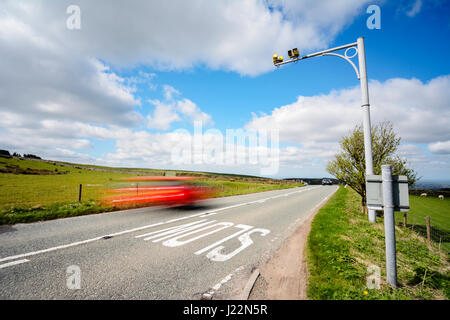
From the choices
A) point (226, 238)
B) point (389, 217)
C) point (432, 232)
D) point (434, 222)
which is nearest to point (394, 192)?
point (389, 217)

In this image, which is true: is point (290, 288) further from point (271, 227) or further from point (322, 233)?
point (271, 227)

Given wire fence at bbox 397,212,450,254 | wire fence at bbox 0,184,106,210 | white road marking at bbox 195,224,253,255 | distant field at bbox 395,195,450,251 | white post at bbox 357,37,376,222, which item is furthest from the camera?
distant field at bbox 395,195,450,251

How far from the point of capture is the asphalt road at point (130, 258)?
297cm

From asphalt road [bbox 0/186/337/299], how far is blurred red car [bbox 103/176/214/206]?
1934mm

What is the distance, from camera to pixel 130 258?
159 inches

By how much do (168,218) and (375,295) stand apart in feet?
21.6

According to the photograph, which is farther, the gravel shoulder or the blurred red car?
the blurred red car

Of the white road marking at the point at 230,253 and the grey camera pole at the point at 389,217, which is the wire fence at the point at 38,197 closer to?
the white road marking at the point at 230,253

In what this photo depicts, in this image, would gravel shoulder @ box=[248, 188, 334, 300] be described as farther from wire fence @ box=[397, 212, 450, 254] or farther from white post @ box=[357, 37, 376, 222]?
wire fence @ box=[397, 212, 450, 254]

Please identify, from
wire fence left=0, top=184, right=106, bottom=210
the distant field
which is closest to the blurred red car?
wire fence left=0, top=184, right=106, bottom=210

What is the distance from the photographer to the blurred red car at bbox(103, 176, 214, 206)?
29.4ft

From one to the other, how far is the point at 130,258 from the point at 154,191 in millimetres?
5206
